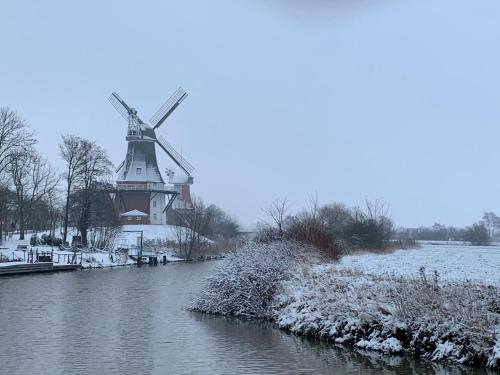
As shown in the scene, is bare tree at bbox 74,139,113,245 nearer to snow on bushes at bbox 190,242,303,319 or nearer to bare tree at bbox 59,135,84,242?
bare tree at bbox 59,135,84,242

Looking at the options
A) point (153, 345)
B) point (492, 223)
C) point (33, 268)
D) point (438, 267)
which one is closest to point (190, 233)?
point (33, 268)

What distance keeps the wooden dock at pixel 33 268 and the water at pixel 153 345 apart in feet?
50.3

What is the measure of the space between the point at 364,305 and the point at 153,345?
4.72m

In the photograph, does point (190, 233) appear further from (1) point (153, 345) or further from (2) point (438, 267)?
(1) point (153, 345)

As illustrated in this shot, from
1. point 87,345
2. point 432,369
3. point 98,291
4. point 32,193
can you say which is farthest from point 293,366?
point 32,193

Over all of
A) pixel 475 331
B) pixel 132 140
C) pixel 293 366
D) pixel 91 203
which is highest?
pixel 132 140

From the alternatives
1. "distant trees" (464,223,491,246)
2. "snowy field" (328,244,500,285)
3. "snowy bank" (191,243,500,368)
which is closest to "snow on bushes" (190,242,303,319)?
"snowy bank" (191,243,500,368)

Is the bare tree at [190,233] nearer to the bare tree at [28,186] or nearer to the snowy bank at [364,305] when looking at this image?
the bare tree at [28,186]

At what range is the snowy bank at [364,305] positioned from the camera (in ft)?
34.6

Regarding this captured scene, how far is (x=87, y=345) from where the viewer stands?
12.7 meters

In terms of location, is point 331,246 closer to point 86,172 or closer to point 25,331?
point 25,331

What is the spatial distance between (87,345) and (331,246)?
15.9 meters

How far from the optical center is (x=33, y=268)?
37.3 meters

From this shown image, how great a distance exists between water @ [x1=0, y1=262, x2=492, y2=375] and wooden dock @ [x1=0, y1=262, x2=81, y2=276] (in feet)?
50.3
